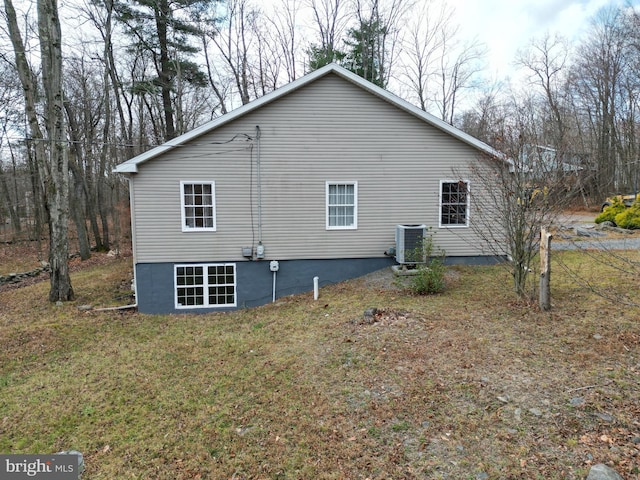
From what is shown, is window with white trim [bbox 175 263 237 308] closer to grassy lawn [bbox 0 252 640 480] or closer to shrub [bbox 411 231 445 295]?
grassy lawn [bbox 0 252 640 480]

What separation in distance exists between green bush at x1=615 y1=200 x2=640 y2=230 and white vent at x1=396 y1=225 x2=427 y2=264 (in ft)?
40.1

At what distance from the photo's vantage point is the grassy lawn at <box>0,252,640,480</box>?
370cm

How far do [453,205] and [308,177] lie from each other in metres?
4.55

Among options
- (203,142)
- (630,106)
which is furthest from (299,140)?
(630,106)

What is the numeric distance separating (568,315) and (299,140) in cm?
777

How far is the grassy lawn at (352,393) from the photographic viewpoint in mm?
3697

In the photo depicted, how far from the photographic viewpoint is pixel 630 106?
83.1 ft

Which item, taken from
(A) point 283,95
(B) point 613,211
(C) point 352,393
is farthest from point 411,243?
(B) point 613,211

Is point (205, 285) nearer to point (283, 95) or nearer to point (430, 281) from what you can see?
point (283, 95)

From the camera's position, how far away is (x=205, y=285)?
1076 cm

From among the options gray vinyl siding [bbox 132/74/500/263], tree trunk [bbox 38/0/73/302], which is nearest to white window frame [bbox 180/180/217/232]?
gray vinyl siding [bbox 132/74/500/263]

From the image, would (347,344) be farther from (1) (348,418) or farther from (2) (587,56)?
(2) (587,56)

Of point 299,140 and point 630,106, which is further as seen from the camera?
point 630,106

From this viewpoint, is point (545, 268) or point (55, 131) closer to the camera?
point (545, 268)
